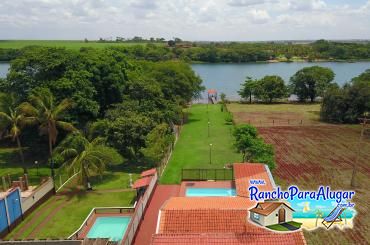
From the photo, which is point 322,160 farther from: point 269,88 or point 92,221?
point 269,88

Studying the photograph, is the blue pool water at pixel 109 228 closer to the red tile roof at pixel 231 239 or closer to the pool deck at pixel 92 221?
the pool deck at pixel 92 221

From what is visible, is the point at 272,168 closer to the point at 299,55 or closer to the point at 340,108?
the point at 340,108

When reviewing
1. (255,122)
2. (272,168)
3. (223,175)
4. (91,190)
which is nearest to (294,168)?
(272,168)

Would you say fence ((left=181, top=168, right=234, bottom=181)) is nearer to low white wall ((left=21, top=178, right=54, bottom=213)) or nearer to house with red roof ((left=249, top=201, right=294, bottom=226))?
low white wall ((left=21, top=178, right=54, bottom=213))

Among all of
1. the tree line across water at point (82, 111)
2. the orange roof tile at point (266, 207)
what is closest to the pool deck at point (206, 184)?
the tree line across water at point (82, 111)

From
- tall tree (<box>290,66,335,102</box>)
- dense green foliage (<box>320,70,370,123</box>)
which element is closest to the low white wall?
dense green foliage (<box>320,70,370,123</box>)
